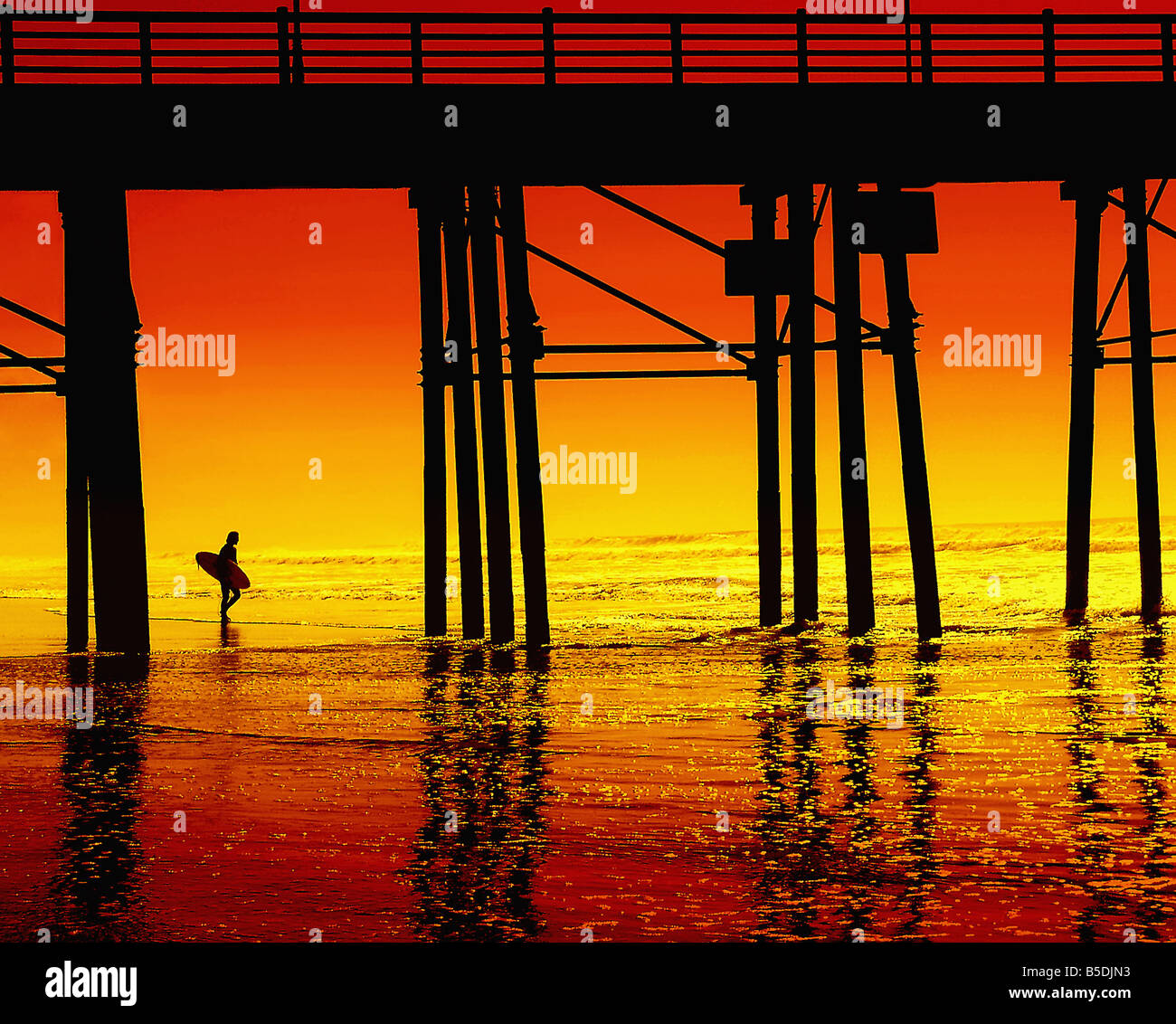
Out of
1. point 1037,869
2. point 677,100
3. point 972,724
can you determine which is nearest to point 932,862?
point 1037,869

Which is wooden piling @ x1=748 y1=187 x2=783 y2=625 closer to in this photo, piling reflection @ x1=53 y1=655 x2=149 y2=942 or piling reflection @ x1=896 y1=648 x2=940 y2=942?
piling reflection @ x1=896 y1=648 x2=940 y2=942

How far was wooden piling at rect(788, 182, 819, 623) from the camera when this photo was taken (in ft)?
55.0

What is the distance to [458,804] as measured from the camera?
7.44 m

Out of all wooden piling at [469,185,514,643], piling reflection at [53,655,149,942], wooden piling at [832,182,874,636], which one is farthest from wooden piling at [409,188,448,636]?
piling reflection at [53,655,149,942]

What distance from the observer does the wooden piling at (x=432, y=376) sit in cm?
1708

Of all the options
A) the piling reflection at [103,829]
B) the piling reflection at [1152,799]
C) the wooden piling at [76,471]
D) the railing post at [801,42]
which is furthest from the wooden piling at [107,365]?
the piling reflection at [1152,799]

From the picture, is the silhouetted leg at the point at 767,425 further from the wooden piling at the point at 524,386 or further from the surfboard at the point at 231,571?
the surfboard at the point at 231,571

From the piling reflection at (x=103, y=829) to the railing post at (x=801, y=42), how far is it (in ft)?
25.8

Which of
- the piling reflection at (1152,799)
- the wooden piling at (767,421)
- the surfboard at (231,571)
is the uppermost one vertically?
the wooden piling at (767,421)

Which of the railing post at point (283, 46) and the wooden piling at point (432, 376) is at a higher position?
the railing post at point (283, 46)

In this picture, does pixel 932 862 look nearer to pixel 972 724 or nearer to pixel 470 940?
pixel 470 940

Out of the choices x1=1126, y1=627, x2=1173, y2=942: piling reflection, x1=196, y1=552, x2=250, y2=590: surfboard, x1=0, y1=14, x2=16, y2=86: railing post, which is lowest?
x1=1126, y1=627, x2=1173, y2=942: piling reflection

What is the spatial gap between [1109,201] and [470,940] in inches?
578

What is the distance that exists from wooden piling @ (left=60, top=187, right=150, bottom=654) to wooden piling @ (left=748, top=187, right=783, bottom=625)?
6.33 m
